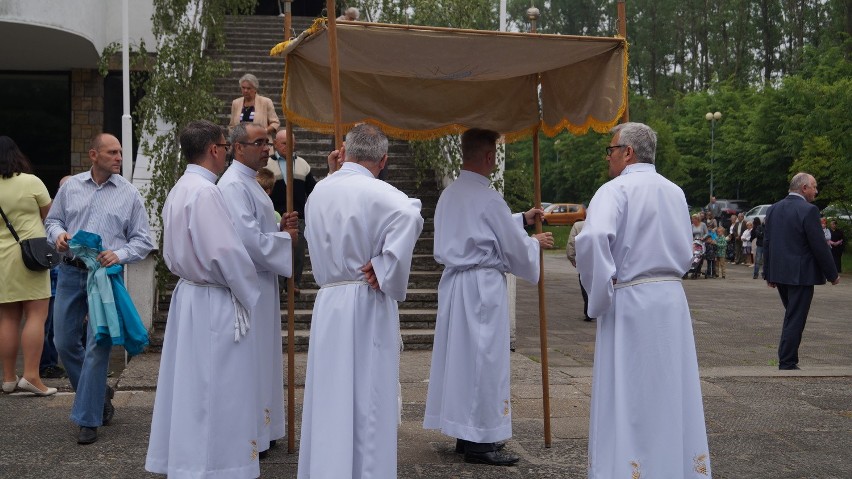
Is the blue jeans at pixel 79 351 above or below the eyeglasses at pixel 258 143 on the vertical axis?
below

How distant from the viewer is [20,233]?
28.3ft

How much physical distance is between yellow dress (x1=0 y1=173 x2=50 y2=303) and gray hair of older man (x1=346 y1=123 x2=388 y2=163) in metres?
3.85

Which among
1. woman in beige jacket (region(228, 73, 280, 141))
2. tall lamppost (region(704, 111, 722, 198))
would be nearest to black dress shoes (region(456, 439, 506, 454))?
woman in beige jacket (region(228, 73, 280, 141))

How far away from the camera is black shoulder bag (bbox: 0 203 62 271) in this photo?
8414 mm

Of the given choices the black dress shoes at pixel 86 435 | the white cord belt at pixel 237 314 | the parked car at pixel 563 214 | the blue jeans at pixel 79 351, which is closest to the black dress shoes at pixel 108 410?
the blue jeans at pixel 79 351

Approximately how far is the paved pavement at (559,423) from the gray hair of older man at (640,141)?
203 centimetres

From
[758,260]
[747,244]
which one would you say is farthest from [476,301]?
[747,244]

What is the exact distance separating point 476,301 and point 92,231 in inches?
108

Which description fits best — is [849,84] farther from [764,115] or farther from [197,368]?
[197,368]

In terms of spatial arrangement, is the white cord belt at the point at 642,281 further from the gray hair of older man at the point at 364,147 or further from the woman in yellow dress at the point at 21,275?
the woman in yellow dress at the point at 21,275

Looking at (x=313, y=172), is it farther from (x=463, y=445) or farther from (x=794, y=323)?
(x=463, y=445)

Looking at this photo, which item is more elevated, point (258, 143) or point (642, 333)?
point (258, 143)

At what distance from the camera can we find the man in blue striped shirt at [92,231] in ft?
23.5

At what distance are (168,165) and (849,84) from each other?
26.6 metres
